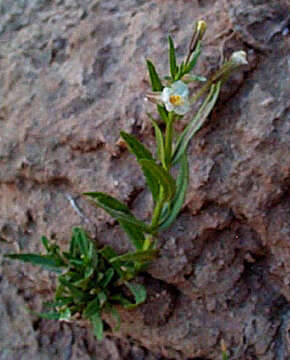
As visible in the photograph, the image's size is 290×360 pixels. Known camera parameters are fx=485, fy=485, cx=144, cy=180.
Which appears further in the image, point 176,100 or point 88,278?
point 88,278

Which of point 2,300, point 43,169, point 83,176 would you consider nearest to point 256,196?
point 83,176

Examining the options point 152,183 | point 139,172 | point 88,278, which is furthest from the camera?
point 139,172

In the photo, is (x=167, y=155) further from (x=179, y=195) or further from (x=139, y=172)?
(x=139, y=172)

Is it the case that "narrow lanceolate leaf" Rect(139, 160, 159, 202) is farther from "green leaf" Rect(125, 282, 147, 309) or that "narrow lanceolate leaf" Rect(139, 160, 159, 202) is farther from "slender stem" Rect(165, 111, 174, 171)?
"green leaf" Rect(125, 282, 147, 309)

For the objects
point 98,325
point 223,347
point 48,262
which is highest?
point 48,262

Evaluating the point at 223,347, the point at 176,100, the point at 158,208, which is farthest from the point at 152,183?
the point at 223,347

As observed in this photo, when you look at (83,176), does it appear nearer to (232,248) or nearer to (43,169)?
(43,169)

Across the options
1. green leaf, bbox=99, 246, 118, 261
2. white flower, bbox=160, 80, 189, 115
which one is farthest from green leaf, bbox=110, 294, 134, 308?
white flower, bbox=160, 80, 189, 115
